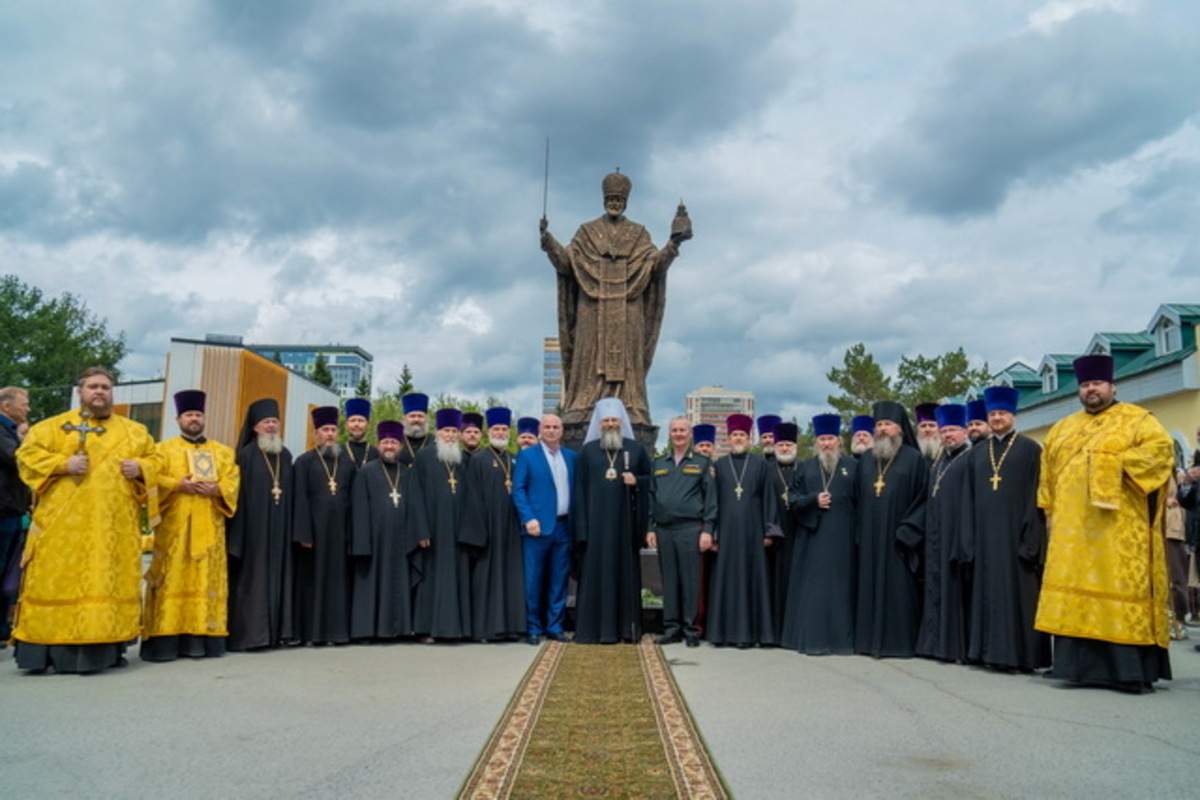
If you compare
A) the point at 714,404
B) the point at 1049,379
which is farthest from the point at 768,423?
the point at 714,404

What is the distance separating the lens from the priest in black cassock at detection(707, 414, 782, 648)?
26.1 ft

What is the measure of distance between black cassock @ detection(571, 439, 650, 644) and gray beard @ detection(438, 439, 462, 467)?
109cm

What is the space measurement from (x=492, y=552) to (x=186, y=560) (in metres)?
2.51

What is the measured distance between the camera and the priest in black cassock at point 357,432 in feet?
27.4

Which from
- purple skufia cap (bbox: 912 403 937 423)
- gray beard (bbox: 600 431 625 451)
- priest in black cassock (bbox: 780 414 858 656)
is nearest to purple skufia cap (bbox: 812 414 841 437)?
priest in black cassock (bbox: 780 414 858 656)

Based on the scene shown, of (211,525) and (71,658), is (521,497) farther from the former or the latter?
(71,658)

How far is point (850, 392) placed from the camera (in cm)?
3409

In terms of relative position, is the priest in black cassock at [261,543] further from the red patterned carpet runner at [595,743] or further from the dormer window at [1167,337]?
the dormer window at [1167,337]

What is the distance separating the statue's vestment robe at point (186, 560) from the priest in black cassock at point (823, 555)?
15.1 ft

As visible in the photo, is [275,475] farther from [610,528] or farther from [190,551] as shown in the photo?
[610,528]

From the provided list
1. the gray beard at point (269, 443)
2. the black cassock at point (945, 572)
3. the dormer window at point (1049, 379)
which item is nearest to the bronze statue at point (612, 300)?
the gray beard at point (269, 443)

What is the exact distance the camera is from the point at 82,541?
21.1 ft

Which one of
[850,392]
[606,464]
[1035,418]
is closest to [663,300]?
[606,464]

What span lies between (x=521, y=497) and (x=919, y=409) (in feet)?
12.1
